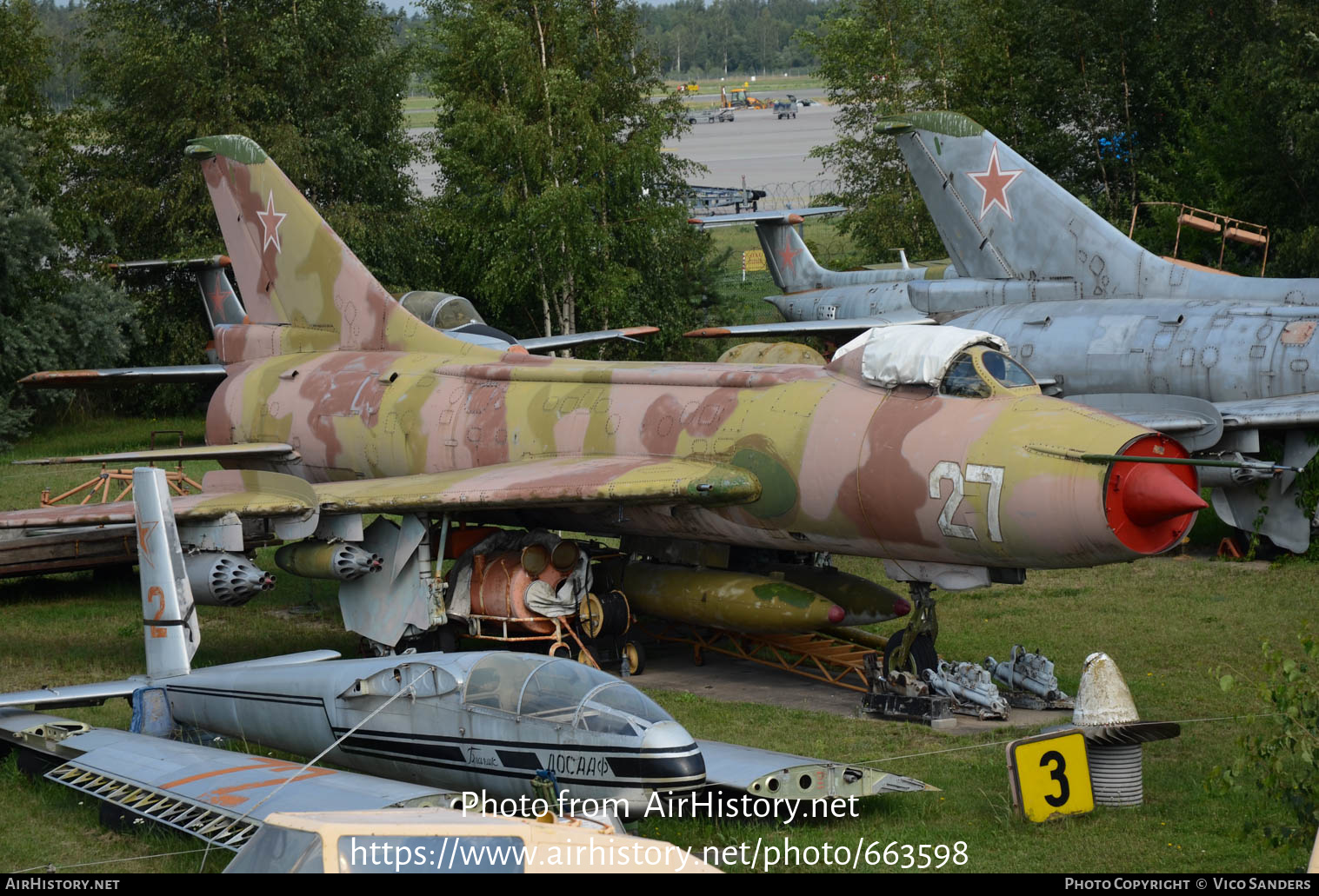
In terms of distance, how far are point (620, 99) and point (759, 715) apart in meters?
23.3

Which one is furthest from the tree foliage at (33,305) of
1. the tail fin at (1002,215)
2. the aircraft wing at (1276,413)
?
the aircraft wing at (1276,413)

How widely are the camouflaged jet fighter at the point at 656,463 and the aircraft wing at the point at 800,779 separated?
2.97 meters

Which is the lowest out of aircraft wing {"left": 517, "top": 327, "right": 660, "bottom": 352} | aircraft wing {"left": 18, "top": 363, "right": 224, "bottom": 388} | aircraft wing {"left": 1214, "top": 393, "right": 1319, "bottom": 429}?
aircraft wing {"left": 1214, "top": 393, "right": 1319, "bottom": 429}

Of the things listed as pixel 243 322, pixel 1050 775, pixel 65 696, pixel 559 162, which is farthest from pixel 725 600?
pixel 559 162

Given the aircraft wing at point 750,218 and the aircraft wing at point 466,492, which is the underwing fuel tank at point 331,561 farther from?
the aircraft wing at point 750,218

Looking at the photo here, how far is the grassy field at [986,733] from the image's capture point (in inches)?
378

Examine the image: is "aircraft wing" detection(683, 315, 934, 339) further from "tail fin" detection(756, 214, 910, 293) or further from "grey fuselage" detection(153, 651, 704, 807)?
"grey fuselage" detection(153, 651, 704, 807)

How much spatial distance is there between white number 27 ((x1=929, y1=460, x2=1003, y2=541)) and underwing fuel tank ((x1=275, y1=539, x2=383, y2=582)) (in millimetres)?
6140

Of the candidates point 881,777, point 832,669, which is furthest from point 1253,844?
point 832,669

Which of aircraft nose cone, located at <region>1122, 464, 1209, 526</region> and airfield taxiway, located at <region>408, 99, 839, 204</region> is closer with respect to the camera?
aircraft nose cone, located at <region>1122, 464, 1209, 526</region>

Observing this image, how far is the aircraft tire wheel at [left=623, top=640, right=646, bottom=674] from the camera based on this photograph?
1513cm

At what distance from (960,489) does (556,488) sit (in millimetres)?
3937

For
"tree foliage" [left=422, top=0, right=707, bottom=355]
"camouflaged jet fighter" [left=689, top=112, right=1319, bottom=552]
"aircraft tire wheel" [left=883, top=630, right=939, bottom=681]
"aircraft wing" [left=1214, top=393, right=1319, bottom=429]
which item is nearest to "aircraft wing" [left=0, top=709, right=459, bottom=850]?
"aircraft tire wheel" [left=883, top=630, right=939, bottom=681]

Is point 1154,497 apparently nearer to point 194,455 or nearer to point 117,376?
point 194,455
